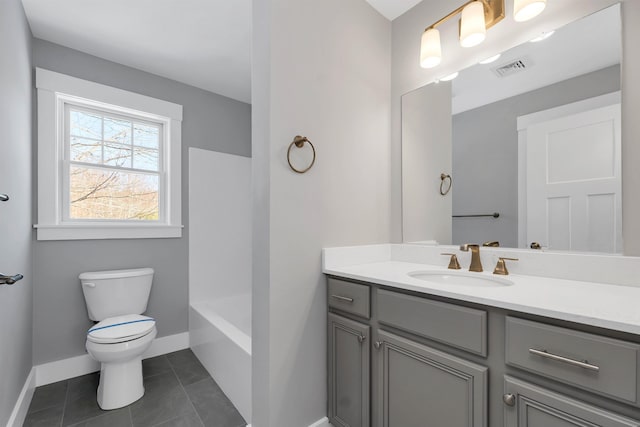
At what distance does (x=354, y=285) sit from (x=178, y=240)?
75.5 inches

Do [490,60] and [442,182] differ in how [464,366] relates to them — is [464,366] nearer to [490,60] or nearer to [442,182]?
[442,182]

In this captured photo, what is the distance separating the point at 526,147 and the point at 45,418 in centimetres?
299

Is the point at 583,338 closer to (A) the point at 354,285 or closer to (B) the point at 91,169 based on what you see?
(A) the point at 354,285

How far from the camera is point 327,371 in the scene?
1489 mm

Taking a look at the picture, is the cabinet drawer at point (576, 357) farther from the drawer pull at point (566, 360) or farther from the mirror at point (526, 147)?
the mirror at point (526, 147)

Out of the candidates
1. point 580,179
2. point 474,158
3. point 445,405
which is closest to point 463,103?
point 474,158

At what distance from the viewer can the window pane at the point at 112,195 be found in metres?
2.22

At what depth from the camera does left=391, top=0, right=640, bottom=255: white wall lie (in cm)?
106

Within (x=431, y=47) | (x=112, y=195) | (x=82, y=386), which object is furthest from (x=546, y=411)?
(x=112, y=195)

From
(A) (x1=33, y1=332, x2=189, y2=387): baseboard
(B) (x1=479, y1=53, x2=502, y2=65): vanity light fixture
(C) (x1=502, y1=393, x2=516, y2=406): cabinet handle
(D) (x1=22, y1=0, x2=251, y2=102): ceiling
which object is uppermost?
(D) (x1=22, y1=0, x2=251, y2=102): ceiling

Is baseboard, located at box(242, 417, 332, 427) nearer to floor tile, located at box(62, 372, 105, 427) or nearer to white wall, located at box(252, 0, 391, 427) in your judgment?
white wall, located at box(252, 0, 391, 427)

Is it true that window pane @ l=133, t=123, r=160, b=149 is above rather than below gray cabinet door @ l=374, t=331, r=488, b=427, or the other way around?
above

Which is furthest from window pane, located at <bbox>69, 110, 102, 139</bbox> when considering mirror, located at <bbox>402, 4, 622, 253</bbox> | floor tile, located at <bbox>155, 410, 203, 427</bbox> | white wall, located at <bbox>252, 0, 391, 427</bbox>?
mirror, located at <bbox>402, 4, 622, 253</bbox>

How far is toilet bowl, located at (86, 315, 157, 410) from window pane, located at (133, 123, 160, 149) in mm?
1505
